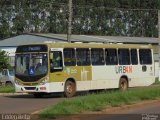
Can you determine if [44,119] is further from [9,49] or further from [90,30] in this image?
[90,30]

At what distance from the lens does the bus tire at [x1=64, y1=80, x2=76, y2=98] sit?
92.4ft

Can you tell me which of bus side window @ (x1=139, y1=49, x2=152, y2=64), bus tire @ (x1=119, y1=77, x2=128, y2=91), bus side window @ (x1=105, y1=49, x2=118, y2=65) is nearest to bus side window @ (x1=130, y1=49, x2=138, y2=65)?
bus side window @ (x1=139, y1=49, x2=152, y2=64)

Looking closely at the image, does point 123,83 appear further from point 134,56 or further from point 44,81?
point 44,81

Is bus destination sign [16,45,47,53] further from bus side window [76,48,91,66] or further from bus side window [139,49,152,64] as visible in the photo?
bus side window [139,49,152,64]

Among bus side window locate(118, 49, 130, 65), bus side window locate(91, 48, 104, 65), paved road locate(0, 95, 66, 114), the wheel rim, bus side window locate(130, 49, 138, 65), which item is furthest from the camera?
bus side window locate(130, 49, 138, 65)

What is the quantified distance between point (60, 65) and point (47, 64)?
32.4 inches

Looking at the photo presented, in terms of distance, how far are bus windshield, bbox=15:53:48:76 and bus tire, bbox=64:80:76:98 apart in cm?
163

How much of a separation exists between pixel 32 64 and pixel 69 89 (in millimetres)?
2356

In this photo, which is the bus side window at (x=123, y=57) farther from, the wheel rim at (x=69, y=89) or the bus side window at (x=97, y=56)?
the wheel rim at (x=69, y=89)

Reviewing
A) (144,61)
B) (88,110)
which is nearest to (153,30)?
(144,61)

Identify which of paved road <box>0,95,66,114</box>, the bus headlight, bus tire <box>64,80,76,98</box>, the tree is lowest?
paved road <box>0,95,66,114</box>

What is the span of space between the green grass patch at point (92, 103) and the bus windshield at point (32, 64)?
18.9ft

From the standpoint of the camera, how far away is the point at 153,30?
4136 inches

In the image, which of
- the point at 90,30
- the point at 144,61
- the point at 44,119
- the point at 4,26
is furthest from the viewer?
the point at 90,30
